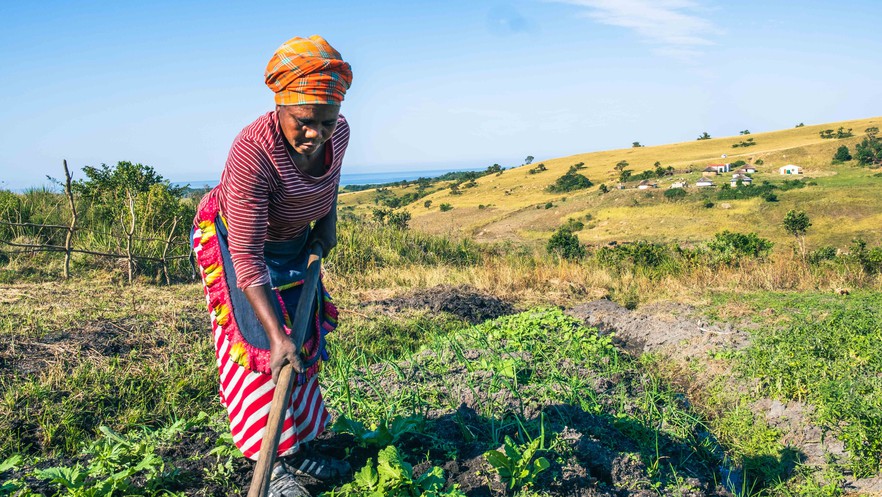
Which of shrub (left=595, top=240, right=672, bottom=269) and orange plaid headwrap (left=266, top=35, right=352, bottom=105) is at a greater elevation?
orange plaid headwrap (left=266, top=35, right=352, bottom=105)

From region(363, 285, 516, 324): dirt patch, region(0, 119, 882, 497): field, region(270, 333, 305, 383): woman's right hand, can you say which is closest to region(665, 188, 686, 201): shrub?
region(0, 119, 882, 497): field

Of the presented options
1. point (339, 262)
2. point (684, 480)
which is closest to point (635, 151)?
point (339, 262)

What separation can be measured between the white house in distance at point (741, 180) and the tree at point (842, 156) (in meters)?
8.64

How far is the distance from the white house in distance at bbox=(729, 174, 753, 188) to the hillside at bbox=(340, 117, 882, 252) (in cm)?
88

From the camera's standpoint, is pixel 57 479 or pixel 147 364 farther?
pixel 147 364

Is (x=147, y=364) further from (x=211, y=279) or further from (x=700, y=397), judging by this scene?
(x=700, y=397)

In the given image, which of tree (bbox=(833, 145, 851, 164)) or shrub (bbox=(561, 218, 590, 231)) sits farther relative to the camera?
tree (bbox=(833, 145, 851, 164))

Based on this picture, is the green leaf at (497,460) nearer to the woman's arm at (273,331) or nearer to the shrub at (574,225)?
the woman's arm at (273,331)

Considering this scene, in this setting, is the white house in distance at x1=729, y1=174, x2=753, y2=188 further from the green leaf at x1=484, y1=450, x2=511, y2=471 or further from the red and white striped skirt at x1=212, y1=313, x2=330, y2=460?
the red and white striped skirt at x1=212, y1=313, x2=330, y2=460

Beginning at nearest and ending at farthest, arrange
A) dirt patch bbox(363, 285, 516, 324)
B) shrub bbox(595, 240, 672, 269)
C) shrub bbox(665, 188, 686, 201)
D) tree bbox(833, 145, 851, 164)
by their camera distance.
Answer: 1. dirt patch bbox(363, 285, 516, 324)
2. shrub bbox(595, 240, 672, 269)
3. shrub bbox(665, 188, 686, 201)
4. tree bbox(833, 145, 851, 164)

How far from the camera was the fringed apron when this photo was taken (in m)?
2.45

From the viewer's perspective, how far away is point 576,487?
2842 mm

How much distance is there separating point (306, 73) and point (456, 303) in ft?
18.7

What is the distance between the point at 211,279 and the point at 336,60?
3.22ft
